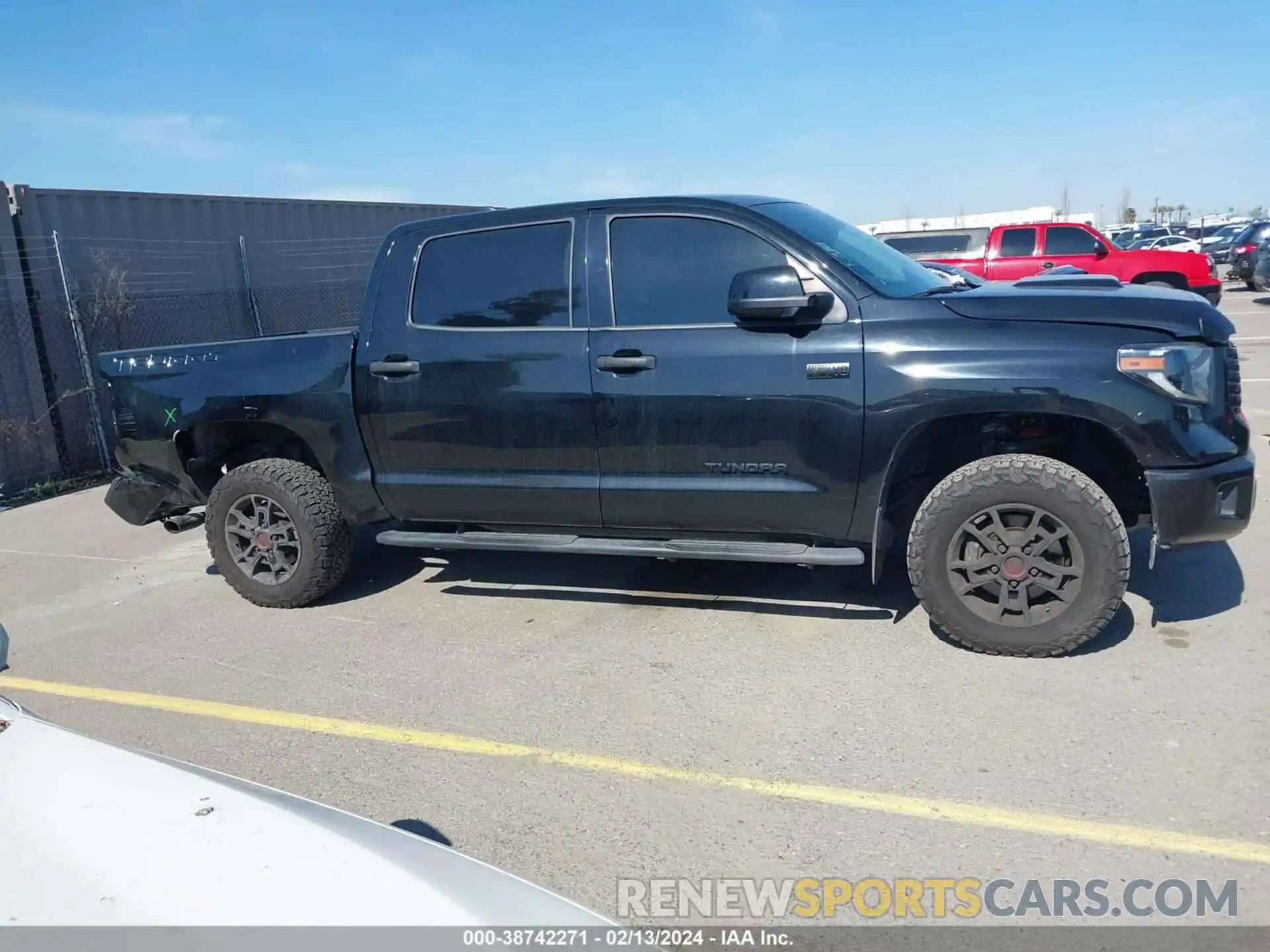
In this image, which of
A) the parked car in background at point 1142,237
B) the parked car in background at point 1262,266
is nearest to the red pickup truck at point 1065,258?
the parked car in background at point 1262,266

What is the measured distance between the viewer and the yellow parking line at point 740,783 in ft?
9.68

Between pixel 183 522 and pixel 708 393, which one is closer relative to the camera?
pixel 708 393

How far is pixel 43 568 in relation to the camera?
696cm

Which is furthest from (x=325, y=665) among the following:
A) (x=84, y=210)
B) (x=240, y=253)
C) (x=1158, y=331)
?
(x=240, y=253)

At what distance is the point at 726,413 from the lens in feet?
14.5

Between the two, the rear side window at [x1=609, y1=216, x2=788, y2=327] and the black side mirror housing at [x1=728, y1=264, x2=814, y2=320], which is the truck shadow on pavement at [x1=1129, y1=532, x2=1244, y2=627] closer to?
the black side mirror housing at [x1=728, y1=264, x2=814, y2=320]

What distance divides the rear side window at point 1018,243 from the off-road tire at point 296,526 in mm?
13478

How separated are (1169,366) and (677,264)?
207 centimetres

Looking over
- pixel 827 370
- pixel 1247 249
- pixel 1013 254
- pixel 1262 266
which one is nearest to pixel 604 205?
pixel 827 370

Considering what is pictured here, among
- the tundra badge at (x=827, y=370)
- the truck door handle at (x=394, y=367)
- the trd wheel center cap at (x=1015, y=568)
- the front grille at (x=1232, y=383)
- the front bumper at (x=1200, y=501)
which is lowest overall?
the trd wheel center cap at (x=1015, y=568)

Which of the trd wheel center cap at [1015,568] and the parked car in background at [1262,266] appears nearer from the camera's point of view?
the trd wheel center cap at [1015,568]

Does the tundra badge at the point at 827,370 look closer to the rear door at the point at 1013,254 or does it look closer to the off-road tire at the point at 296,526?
the off-road tire at the point at 296,526

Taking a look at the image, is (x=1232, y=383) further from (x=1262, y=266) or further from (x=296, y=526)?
(x=1262, y=266)

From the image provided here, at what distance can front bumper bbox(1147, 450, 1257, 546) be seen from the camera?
3.88 metres
